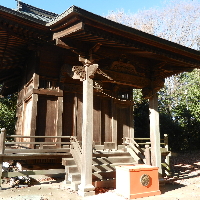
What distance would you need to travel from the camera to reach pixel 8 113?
1912 cm

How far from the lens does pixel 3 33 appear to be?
7.56 metres

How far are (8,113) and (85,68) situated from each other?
1424 cm

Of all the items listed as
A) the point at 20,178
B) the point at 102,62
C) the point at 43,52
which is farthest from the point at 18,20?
the point at 20,178

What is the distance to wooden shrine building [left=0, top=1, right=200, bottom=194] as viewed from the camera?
22.1 feet

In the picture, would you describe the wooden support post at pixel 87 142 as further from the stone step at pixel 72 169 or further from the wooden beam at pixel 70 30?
the wooden beam at pixel 70 30

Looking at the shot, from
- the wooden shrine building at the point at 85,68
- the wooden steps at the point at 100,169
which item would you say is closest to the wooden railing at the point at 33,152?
the wooden shrine building at the point at 85,68

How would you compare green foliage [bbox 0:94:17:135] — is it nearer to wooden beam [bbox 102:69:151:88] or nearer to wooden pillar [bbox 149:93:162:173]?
wooden beam [bbox 102:69:151:88]

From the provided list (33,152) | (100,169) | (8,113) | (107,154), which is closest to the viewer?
(100,169)

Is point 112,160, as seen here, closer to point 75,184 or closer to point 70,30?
point 75,184

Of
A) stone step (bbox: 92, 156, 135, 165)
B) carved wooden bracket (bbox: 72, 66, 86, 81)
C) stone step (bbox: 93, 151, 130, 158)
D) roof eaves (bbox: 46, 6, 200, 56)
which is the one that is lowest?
stone step (bbox: 92, 156, 135, 165)

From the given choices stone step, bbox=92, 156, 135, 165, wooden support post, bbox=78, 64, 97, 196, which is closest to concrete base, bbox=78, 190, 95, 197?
wooden support post, bbox=78, 64, 97, 196

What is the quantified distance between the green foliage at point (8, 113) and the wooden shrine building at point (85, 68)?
7.41 meters

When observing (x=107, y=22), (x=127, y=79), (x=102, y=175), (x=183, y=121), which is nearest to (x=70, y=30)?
(x=107, y=22)

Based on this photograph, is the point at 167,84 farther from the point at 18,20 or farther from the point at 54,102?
the point at 18,20
